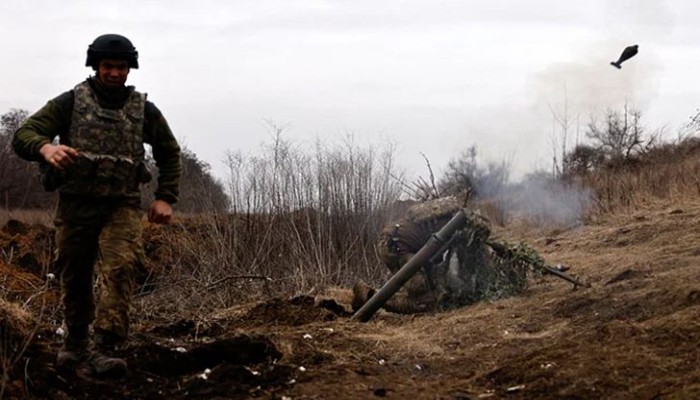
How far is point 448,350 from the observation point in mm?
5559

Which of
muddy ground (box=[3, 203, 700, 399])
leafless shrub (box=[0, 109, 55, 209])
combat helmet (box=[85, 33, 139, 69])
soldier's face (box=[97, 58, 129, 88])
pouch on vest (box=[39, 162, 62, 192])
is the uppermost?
leafless shrub (box=[0, 109, 55, 209])

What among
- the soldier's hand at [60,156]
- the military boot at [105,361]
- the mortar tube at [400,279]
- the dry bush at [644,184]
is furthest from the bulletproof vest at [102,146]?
the dry bush at [644,184]

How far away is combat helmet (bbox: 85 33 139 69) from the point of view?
4.36m

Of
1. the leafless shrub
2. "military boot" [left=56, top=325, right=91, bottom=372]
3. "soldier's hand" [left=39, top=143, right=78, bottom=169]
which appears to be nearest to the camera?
"soldier's hand" [left=39, top=143, right=78, bottom=169]

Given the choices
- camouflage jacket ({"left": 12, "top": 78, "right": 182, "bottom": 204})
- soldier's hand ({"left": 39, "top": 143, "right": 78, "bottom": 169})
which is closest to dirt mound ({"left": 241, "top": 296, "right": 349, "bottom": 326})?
camouflage jacket ({"left": 12, "top": 78, "right": 182, "bottom": 204})

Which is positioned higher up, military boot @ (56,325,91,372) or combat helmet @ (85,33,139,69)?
combat helmet @ (85,33,139,69)

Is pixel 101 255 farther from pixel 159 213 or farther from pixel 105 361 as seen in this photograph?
pixel 105 361

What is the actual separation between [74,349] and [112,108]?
1280 millimetres

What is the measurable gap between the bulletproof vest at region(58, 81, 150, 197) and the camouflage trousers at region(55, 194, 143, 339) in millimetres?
92

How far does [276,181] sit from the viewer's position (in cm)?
1179

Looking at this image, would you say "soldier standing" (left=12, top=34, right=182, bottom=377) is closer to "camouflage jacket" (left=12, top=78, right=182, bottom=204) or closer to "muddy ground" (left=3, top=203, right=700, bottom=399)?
"camouflage jacket" (left=12, top=78, right=182, bottom=204)

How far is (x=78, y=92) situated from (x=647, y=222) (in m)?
7.93

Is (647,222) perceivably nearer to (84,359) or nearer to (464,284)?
(464,284)

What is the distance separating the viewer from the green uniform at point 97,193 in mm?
4293
